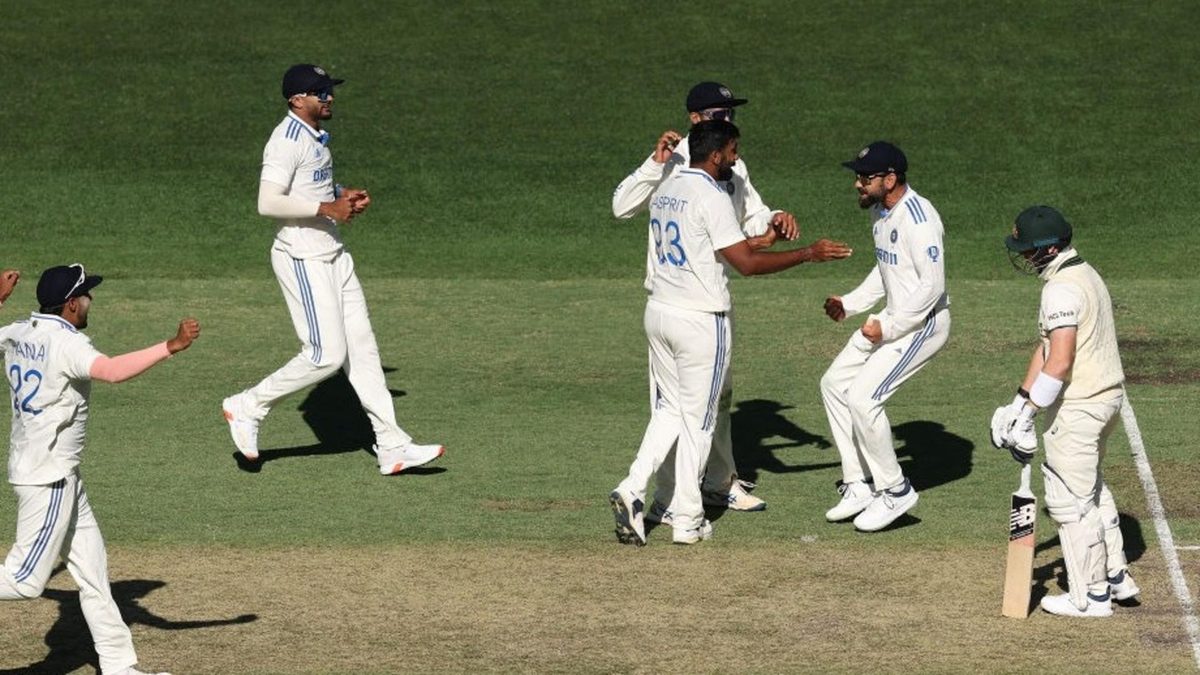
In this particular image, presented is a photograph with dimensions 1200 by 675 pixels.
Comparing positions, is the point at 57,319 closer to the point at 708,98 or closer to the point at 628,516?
the point at 628,516

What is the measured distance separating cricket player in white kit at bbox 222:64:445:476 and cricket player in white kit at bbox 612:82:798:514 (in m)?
1.88

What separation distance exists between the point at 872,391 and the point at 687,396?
1.20 meters

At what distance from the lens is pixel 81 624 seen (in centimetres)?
1019

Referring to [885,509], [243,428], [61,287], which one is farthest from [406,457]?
[61,287]

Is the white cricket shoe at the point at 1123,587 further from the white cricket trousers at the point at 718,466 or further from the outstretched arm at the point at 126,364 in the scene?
the outstretched arm at the point at 126,364

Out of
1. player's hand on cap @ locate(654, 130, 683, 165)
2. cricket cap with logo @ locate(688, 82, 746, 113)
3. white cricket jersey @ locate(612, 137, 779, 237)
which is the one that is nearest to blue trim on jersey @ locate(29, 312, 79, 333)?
white cricket jersey @ locate(612, 137, 779, 237)

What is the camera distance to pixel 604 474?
1299 centimetres

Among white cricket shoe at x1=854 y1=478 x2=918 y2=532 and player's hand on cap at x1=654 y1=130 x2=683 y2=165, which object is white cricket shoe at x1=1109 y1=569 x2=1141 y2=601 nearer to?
white cricket shoe at x1=854 y1=478 x2=918 y2=532

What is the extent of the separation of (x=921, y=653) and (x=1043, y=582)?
1543mm

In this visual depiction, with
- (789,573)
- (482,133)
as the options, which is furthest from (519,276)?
(789,573)

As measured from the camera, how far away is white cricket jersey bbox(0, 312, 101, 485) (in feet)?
29.9

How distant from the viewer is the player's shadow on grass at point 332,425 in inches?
538

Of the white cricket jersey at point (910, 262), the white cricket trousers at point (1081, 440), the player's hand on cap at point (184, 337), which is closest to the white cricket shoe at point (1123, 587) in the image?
the white cricket trousers at point (1081, 440)

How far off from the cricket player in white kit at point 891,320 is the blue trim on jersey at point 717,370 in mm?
900
